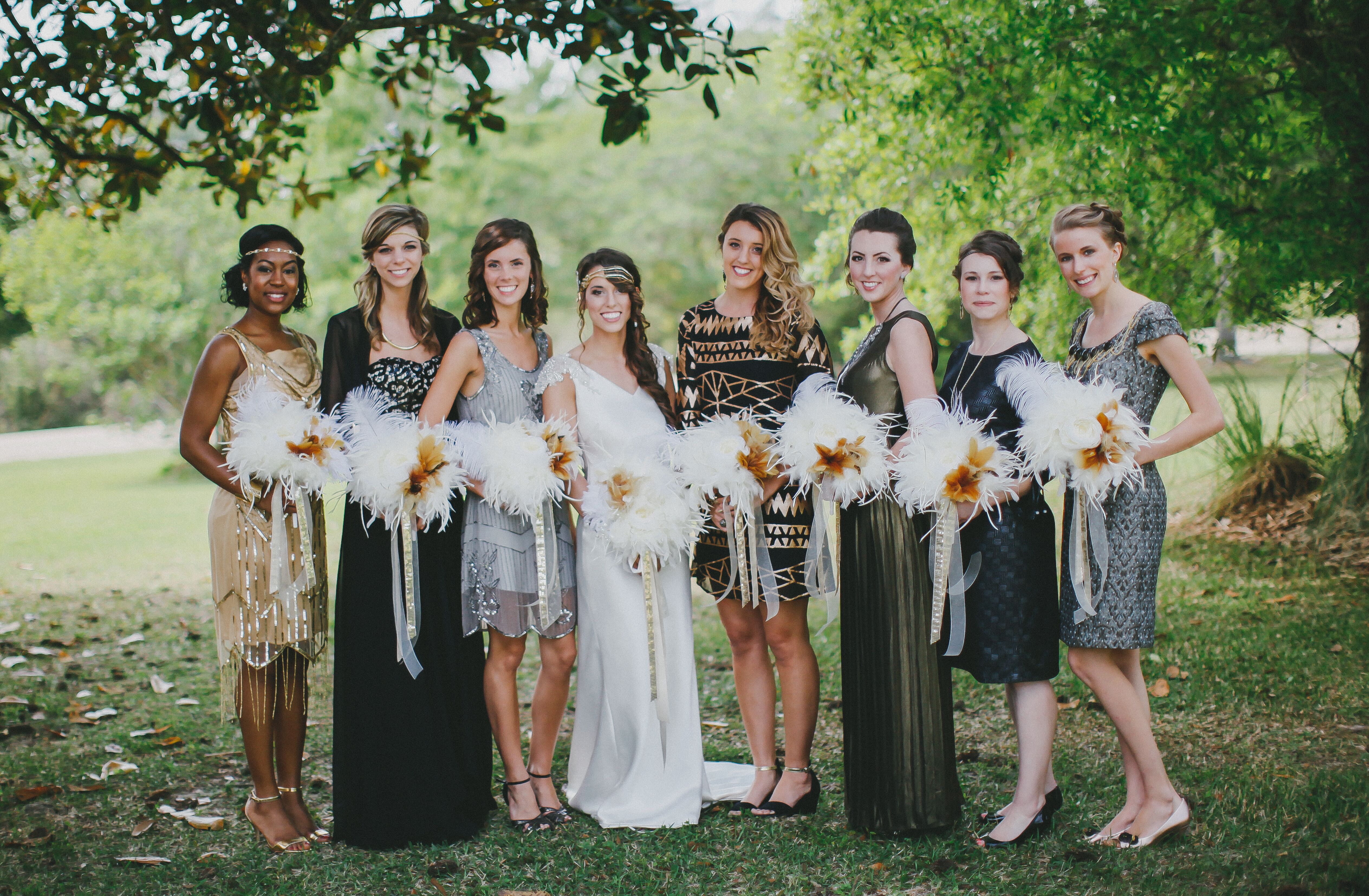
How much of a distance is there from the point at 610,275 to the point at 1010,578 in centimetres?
209

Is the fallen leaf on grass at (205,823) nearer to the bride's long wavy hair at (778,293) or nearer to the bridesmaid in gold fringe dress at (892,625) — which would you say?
the bridesmaid in gold fringe dress at (892,625)

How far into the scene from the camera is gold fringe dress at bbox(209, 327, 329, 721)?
4367 mm

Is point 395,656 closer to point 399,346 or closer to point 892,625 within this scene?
point 399,346

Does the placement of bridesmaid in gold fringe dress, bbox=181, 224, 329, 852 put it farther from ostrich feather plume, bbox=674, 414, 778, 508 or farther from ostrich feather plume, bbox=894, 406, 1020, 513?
ostrich feather plume, bbox=894, 406, 1020, 513

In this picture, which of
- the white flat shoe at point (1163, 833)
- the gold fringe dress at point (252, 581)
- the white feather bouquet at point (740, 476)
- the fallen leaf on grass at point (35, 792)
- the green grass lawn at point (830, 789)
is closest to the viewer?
the green grass lawn at point (830, 789)

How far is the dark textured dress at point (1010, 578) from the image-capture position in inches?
161

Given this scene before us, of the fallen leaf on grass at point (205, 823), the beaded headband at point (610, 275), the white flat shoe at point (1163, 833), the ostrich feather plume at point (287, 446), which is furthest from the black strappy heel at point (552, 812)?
the white flat shoe at point (1163, 833)

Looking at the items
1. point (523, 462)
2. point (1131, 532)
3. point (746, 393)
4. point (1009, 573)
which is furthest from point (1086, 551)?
point (523, 462)

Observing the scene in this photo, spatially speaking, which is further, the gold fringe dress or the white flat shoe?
the gold fringe dress

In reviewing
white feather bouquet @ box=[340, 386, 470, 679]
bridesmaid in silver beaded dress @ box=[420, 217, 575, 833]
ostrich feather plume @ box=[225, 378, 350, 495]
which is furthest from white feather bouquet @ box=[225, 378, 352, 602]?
bridesmaid in silver beaded dress @ box=[420, 217, 575, 833]

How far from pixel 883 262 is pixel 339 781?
313 cm

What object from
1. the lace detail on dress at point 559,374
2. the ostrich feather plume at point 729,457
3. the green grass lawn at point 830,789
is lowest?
the green grass lawn at point 830,789

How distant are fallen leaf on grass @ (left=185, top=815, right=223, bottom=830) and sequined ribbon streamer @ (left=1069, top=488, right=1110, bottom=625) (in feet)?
12.5

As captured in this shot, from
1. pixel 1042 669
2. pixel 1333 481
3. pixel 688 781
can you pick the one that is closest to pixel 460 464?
pixel 688 781
